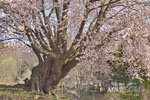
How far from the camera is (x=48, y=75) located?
27.3 feet

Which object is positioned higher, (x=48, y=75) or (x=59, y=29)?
(x=59, y=29)

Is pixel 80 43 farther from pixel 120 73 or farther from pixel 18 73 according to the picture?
pixel 18 73

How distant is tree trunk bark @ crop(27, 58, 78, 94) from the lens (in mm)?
7965

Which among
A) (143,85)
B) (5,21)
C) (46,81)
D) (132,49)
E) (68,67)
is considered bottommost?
(143,85)

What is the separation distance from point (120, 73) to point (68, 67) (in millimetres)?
10665

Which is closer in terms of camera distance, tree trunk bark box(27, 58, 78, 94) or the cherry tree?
the cherry tree

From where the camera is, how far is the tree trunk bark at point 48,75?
7965mm

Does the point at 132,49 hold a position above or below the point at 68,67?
above

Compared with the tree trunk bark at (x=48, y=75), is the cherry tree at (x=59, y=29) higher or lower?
higher

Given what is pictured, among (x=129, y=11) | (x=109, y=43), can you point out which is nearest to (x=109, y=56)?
(x=109, y=43)

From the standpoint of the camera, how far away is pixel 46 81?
27.3ft

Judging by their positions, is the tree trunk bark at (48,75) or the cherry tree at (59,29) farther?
the tree trunk bark at (48,75)

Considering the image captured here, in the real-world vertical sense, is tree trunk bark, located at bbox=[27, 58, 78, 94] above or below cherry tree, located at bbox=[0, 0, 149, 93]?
below

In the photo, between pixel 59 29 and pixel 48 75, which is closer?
pixel 59 29
